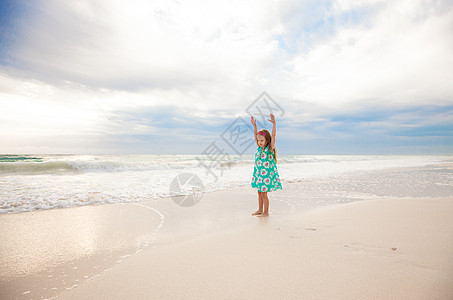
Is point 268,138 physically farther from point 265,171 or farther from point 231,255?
point 231,255

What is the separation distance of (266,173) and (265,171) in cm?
5

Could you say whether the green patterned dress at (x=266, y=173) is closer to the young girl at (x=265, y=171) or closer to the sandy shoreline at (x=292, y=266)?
the young girl at (x=265, y=171)

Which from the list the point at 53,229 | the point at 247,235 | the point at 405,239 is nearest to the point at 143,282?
the point at 247,235

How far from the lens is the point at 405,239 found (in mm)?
2648

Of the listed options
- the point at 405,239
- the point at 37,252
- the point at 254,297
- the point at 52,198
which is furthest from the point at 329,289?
the point at 52,198

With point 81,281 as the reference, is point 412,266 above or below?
above

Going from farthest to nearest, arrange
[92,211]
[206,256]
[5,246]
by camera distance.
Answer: [92,211] → [5,246] → [206,256]

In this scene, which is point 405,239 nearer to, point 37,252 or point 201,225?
point 201,225

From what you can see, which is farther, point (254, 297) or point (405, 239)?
point (405, 239)

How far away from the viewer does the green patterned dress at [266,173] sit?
4379mm

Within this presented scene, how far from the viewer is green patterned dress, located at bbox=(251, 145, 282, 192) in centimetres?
438

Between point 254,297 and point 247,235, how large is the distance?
57.0 inches

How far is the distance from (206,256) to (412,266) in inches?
77.6

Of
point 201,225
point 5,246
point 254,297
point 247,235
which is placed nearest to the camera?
point 254,297
